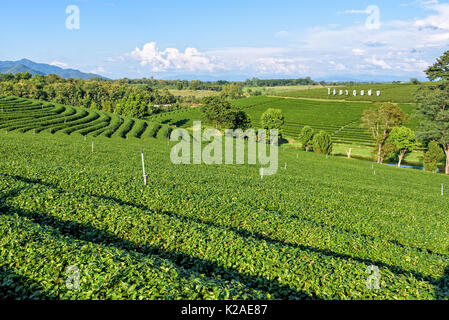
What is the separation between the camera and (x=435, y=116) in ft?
206

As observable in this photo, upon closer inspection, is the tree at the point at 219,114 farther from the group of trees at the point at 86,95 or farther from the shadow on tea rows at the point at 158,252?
the shadow on tea rows at the point at 158,252

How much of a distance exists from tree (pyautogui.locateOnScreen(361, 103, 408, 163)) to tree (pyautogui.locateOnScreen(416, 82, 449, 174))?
8704mm

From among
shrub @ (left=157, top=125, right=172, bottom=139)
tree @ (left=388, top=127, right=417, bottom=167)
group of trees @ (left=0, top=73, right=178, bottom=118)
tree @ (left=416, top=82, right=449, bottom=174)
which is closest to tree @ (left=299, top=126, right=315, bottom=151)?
tree @ (left=388, top=127, right=417, bottom=167)

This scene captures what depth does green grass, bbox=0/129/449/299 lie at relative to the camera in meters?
8.32

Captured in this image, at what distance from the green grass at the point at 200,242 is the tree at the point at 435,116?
160 feet

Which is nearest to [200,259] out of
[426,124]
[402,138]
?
[426,124]

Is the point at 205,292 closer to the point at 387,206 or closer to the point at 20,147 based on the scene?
the point at 387,206

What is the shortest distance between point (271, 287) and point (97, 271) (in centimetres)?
525

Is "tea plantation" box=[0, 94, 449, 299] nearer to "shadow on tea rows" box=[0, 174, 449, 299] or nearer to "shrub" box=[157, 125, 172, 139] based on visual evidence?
"shadow on tea rows" box=[0, 174, 449, 299]

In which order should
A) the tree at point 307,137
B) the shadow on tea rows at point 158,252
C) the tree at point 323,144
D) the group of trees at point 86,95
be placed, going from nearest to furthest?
the shadow on tea rows at point 158,252 → the tree at point 323,144 → the tree at point 307,137 → the group of trees at point 86,95

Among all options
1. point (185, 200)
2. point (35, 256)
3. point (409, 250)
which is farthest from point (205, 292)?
point (409, 250)

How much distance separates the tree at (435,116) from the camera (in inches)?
2365

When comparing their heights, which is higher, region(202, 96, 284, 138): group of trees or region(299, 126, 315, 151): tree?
region(202, 96, 284, 138): group of trees

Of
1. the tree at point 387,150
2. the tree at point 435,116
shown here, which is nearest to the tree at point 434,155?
the tree at point 435,116
